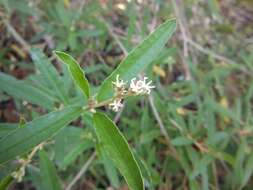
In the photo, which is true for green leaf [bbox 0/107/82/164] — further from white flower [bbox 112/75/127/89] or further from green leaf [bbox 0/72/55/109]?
green leaf [bbox 0/72/55/109]

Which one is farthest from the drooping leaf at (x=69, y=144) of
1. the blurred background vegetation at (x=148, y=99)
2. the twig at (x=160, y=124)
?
the twig at (x=160, y=124)

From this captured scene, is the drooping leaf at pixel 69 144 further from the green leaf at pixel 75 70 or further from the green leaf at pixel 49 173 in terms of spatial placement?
the green leaf at pixel 75 70

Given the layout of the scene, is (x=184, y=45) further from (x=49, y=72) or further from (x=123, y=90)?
(x=123, y=90)

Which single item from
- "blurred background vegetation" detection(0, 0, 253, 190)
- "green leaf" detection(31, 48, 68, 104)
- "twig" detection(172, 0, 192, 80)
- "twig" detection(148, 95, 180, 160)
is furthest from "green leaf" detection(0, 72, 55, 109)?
"twig" detection(172, 0, 192, 80)

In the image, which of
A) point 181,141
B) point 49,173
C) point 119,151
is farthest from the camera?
point 181,141

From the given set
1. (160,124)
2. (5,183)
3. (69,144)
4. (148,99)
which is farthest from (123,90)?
(148,99)
